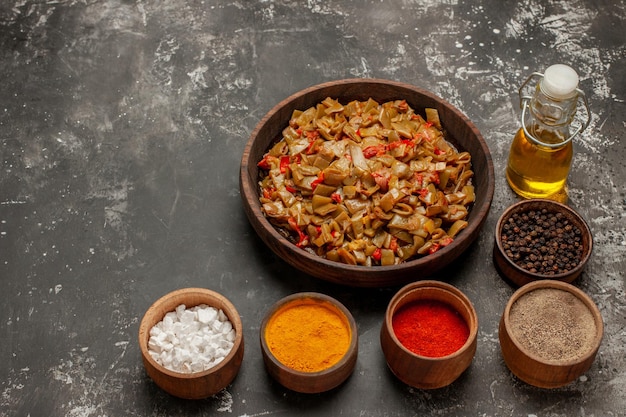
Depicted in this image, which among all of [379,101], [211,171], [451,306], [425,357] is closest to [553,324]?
[451,306]

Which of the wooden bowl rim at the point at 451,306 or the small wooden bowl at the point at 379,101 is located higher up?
the small wooden bowl at the point at 379,101

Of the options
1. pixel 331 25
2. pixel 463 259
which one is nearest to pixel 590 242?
pixel 463 259

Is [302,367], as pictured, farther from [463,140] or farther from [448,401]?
[463,140]

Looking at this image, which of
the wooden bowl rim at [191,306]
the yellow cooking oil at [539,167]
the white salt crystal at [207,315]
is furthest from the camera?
the yellow cooking oil at [539,167]

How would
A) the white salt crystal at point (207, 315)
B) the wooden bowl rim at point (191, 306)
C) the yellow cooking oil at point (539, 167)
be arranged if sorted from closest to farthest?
the wooden bowl rim at point (191, 306) → the white salt crystal at point (207, 315) → the yellow cooking oil at point (539, 167)

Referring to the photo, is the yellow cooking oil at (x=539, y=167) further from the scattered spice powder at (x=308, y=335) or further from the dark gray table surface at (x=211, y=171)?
the scattered spice powder at (x=308, y=335)

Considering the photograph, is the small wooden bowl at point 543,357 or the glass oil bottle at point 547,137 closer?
the small wooden bowl at point 543,357

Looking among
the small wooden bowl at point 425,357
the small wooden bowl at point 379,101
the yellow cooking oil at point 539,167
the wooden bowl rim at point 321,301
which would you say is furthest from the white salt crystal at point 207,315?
the yellow cooking oil at point 539,167

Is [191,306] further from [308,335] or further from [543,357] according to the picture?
[543,357]
